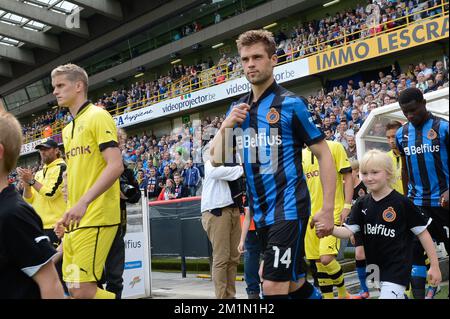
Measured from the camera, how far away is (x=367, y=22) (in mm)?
18984

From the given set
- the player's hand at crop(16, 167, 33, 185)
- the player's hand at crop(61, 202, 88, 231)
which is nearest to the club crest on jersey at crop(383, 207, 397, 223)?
the player's hand at crop(61, 202, 88, 231)

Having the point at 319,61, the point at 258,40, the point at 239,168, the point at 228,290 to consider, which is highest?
the point at 319,61

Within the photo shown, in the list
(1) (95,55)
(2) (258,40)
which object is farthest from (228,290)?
(1) (95,55)

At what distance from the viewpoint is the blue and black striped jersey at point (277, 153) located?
315 centimetres

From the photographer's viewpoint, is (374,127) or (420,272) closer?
(420,272)

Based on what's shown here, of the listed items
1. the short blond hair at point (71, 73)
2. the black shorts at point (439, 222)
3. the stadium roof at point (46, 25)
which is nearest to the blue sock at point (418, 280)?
the black shorts at point (439, 222)

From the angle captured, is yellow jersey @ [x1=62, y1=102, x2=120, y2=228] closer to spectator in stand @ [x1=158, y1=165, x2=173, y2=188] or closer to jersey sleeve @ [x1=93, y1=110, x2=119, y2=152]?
jersey sleeve @ [x1=93, y1=110, x2=119, y2=152]

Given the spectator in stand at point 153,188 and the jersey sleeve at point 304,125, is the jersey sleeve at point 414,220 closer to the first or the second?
the jersey sleeve at point 304,125

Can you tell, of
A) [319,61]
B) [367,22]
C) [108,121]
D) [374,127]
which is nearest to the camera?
[108,121]

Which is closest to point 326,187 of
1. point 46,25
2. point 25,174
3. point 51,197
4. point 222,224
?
point 222,224

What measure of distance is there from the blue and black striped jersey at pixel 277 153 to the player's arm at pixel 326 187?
0.23 ft

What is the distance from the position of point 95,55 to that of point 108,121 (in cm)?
3310
